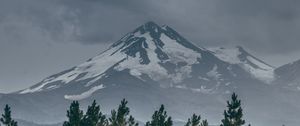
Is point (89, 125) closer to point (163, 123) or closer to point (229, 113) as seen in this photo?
point (163, 123)

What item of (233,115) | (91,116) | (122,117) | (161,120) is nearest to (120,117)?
(122,117)

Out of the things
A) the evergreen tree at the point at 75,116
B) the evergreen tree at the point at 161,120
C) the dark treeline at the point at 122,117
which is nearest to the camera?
the dark treeline at the point at 122,117

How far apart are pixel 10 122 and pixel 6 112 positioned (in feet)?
3.23

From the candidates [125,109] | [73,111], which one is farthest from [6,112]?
[125,109]

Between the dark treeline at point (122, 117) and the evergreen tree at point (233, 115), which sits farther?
the dark treeline at point (122, 117)

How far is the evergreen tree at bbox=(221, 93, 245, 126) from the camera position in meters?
59.9

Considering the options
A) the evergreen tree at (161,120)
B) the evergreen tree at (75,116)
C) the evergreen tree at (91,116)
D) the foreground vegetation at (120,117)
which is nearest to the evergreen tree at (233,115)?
the foreground vegetation at (120,117)

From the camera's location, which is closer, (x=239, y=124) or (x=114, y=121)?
(x=239, y=124)

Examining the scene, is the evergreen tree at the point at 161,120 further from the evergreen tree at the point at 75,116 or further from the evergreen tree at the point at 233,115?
the evergreen tree at the point at 75,116

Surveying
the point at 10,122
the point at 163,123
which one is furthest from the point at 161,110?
the point at 10,122

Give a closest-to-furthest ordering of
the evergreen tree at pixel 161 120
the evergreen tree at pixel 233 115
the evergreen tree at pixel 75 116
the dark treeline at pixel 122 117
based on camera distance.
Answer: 1. the evergreen tree at pixel 233 115
2. the dark treeline at pixel 122 117
3. the evergreen tree at pixel 75 116
4. the evergreen tree at pixel 161 120

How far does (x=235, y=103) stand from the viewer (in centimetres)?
6119

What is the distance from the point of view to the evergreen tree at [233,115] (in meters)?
59.9

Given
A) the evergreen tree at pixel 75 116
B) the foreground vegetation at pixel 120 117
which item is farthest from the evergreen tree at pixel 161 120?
the evergreen tree at pixel 75 116
